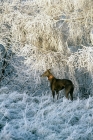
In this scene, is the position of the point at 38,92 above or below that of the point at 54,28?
below

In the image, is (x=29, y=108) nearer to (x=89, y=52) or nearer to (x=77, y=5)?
(x=89, y=52)

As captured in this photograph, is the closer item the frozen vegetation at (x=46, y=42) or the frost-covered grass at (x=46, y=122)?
the frost-covered grass at (x=46, y=122)

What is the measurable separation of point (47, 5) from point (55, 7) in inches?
13.6

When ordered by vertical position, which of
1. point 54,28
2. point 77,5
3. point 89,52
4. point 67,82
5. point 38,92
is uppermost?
A: point 77,5

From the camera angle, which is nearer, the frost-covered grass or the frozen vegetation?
the frost-covered grass

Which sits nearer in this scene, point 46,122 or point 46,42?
point 46,122

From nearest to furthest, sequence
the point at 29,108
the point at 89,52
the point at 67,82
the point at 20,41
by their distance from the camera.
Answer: the point at 29,108 < the point at 67,82 < the point at 89,52 < the point at 20,41

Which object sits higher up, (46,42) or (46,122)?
(46,42)

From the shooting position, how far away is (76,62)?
12.1m

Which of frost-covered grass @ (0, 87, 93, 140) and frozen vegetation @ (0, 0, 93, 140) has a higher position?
frozen vegetation @ (0, 0, 93, 140)

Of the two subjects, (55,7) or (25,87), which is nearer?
(55,7)

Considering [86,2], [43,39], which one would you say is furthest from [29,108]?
[86,2]

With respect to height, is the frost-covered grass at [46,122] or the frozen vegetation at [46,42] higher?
the frozen vegetation at [46,42]

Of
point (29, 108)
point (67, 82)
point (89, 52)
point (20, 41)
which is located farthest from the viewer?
point (20, 41)
